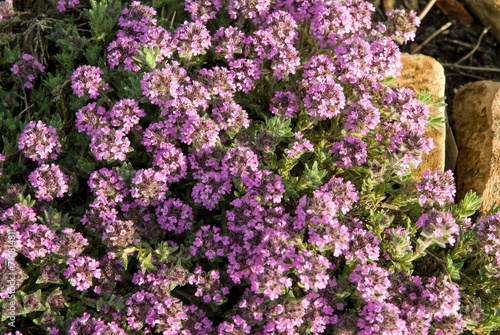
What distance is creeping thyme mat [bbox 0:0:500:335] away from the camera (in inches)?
164

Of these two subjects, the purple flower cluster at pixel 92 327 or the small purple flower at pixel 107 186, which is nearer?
the purple flower cluster at pixel 92 327

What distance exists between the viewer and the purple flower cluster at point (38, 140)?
181 inches

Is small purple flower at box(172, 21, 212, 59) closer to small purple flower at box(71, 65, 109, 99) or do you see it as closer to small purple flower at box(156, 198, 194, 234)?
small purple flower at box(71, 65, 109, 99)

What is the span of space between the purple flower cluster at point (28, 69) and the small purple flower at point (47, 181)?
1.45 metres

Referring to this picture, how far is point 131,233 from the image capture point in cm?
438

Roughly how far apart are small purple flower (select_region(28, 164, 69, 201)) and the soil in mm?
5983

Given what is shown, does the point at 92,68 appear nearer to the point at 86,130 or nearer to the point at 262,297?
the point at 86,130

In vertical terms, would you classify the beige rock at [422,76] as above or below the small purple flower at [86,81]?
below

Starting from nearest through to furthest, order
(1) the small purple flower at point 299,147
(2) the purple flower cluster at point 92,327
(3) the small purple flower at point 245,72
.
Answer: (2) the purple flower cluster at point 92,327, (1) the small purple flower at point 299,147, (3) the small purple flower at point 245,72

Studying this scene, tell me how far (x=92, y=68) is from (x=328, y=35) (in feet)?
8.79

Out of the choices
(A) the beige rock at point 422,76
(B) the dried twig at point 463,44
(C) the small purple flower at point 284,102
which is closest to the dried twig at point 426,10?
(B) the dried twig at point 463,44

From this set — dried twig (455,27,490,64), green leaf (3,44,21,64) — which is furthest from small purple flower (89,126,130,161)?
dried twig (455,27,490,64)

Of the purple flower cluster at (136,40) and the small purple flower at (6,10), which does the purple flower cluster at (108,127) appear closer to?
the purple flower cluster at (136,40)

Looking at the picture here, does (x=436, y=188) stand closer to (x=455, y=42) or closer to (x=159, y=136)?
(x=159, y=136)
